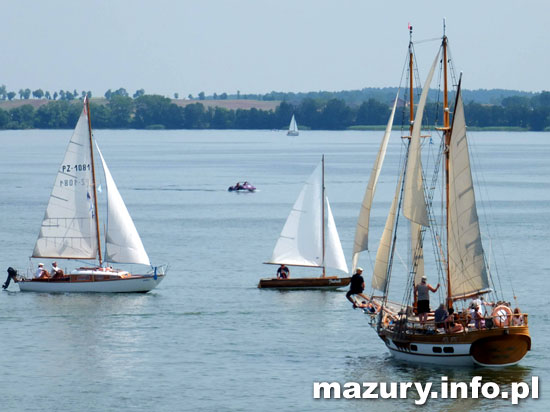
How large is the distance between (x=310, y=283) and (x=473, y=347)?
2296cm

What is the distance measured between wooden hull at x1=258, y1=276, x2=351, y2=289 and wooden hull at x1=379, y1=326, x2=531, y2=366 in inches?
775

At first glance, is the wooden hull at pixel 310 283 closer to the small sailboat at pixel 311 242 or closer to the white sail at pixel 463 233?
the small sailboat at pixel 311 242

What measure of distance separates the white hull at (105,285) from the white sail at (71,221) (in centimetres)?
298

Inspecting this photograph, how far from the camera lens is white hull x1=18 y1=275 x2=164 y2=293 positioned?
227ft

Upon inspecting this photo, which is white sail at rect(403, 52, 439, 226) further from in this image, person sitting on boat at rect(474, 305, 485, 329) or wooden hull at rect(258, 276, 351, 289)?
wooden hull at rect(258, 276, 351, 289)

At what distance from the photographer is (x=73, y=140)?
237ft

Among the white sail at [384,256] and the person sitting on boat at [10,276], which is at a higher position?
the white sail at [384,256]

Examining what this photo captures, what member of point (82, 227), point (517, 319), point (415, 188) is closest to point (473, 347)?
point (517, 319)

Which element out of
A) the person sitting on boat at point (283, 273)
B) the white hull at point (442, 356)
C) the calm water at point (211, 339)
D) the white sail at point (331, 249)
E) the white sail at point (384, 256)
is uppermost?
the white sail at point (384, 256)

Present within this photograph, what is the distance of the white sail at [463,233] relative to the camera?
158 feet

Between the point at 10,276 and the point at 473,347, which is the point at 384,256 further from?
the point at 10,276

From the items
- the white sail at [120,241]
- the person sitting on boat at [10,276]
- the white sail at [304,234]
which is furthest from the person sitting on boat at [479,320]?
the person sitting on boat at [10,276]

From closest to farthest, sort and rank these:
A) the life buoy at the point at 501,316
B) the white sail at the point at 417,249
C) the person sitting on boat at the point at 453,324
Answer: the life buoy at the point at 501,316 < the person sitting on boat at the point at 453,324 < the white sail at the point at 417,249

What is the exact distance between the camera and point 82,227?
238ft
